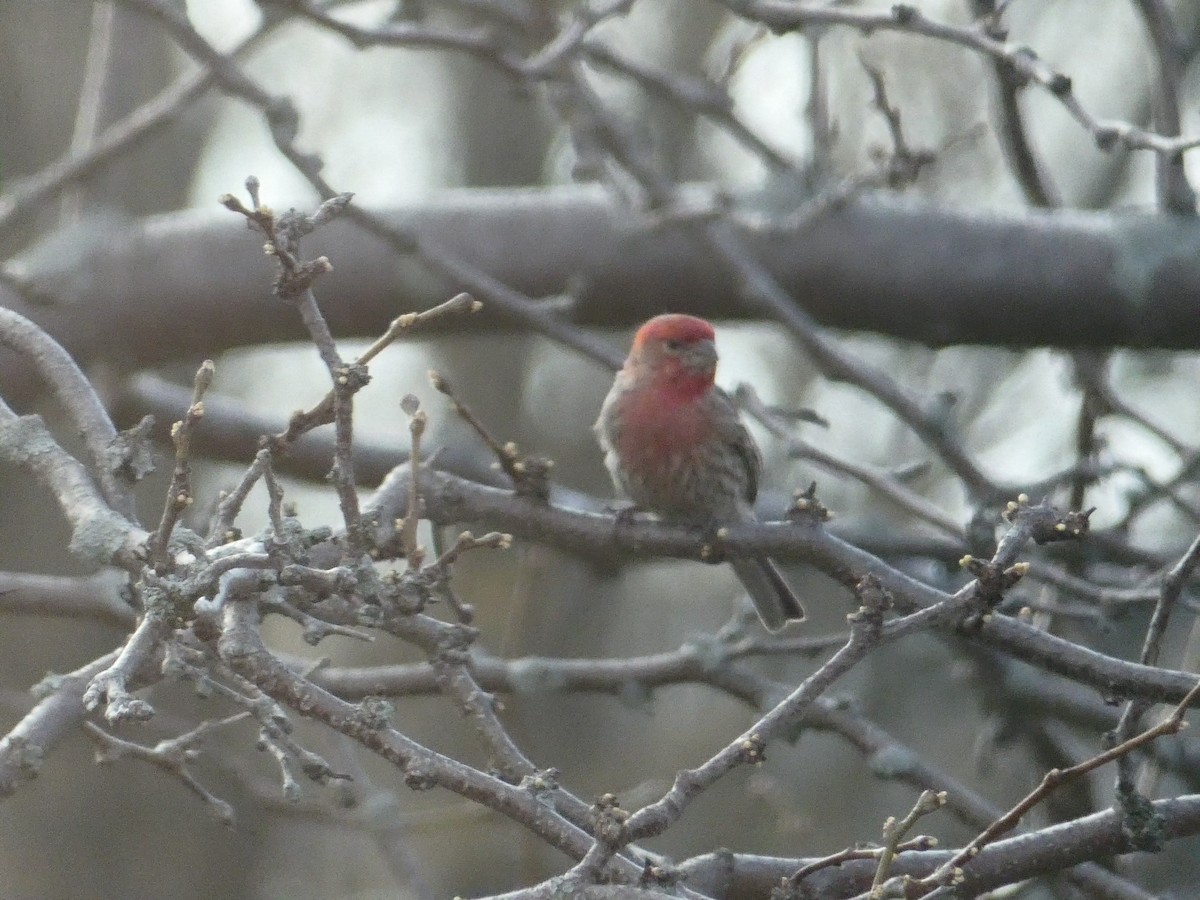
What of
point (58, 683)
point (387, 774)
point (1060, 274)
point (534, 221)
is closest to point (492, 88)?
point (387, 774)

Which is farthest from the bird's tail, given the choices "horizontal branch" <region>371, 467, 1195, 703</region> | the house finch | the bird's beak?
"horizontal branch" <region>371, 467, 1195, 703</region>

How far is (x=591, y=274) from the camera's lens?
6777 millimetres

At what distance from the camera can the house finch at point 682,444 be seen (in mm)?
6473

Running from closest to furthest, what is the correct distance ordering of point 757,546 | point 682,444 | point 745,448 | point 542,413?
point 757,546 → point 682,444 → point 745,448 → point 542,413

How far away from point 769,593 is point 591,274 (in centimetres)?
158

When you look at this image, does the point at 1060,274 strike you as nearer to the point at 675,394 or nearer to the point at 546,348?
the point at 675,394

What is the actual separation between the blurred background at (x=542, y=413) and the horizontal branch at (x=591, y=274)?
0.11m

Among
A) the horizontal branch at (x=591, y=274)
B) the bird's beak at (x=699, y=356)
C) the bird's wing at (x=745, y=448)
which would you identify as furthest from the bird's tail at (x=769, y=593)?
the horizontal branch at (x=591, y=274)

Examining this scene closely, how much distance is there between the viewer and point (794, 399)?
45.8 feet

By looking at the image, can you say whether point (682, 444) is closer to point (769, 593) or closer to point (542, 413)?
point (769, 593)

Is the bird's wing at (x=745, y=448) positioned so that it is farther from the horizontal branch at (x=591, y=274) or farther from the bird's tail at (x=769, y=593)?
the horizontal branch at (x=591, y=274)

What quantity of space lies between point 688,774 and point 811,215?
144 inches

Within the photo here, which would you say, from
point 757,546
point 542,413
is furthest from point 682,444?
point 542,413

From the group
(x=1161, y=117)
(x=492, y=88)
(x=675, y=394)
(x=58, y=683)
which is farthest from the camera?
(x=492, y=88)
